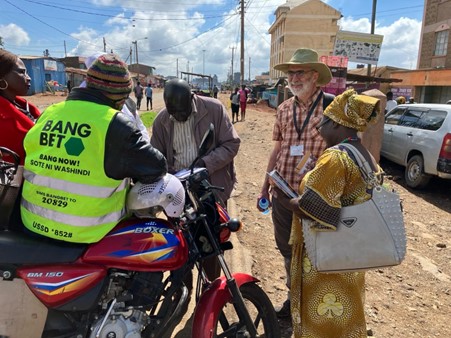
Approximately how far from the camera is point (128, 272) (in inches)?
76.8

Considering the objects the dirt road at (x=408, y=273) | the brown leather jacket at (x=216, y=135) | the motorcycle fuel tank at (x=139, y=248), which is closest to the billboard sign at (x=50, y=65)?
the dirt road at (x=408, y=273)

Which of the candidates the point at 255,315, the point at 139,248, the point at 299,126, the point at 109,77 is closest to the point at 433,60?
the point at 299,126

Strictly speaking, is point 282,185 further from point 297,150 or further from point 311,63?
point 311,63

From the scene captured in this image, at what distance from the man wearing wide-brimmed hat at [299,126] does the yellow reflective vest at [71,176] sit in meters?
1.32

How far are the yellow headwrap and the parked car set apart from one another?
18.0 ft

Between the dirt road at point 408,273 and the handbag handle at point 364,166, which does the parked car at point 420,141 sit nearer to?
the dirt road at point 408,273

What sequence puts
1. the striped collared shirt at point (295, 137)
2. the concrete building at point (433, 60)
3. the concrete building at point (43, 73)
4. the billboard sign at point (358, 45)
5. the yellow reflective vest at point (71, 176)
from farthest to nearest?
the concrete building at point (43, 73) < the concrete building at point (433, 60) < the billboard sign at point (358, 45) < the striped collared shirt at point (295, 137) < the yellow reflective vest at point (71, 176)

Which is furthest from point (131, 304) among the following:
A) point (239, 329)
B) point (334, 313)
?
point (334, 313)

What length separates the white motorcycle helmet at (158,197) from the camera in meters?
1.86

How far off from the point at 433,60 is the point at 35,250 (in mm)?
29804

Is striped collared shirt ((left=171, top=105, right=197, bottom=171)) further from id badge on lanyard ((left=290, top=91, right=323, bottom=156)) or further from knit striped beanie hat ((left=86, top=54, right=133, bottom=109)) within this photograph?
knit striped beanie hat ((left=86, top=54, right=133, bottom=109))

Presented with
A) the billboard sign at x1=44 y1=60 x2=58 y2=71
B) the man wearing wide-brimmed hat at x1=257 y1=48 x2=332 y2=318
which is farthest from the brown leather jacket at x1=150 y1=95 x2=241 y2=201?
the billboard sign at x1=44 y1=60 x2=58 y2=71

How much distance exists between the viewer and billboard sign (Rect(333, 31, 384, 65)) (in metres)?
14.4

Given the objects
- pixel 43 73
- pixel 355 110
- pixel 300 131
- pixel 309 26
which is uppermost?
pixel 309 26
